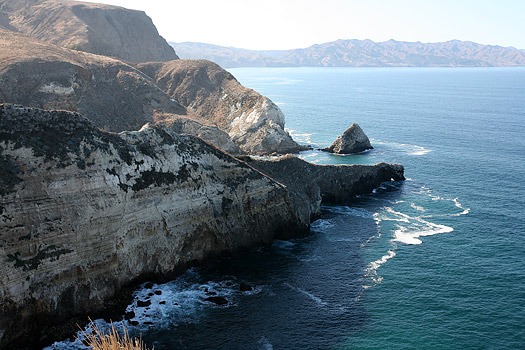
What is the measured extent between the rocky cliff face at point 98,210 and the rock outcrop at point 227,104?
58.1 metres

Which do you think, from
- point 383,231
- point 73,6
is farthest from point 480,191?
point 73,6

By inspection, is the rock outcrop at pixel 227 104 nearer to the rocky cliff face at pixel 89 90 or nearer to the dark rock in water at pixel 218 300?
the rocky cliff face at pixel 89 90

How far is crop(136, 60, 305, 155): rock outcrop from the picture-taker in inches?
4604

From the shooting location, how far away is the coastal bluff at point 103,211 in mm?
39469

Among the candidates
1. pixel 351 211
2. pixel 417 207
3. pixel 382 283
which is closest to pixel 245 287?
pixel 382 283

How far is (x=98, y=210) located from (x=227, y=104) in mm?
94354

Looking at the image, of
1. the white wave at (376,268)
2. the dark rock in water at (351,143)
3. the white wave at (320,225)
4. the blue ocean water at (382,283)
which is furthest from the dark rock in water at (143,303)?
the dark rock in water at (351,143)

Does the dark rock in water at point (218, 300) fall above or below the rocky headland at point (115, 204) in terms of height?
A: below

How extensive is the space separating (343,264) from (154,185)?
23619 mm

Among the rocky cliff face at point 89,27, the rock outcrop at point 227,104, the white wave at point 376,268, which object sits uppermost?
the rocky cliff face at point 89,27

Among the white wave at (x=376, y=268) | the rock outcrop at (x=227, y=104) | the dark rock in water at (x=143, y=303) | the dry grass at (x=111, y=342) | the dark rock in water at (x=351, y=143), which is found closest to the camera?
the dry grass at (x=111, y=342)

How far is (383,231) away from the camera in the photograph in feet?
209

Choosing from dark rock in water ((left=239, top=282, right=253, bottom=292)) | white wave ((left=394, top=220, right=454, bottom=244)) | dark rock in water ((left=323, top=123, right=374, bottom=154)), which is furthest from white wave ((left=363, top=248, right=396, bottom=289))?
dark rock in water ((left=323, top=123, right=374, bottom=154))

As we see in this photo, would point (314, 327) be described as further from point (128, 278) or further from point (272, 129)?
point (272, 129)
